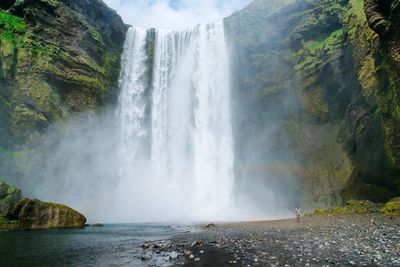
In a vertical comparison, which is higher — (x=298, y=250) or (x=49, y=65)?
(x=49, y=65)

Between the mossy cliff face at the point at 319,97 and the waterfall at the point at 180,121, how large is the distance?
113 inches

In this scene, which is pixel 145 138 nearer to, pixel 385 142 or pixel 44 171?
pixel 44 171

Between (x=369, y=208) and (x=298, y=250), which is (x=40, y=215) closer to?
(x=298, y=250)

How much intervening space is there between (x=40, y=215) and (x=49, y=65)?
2177 cm

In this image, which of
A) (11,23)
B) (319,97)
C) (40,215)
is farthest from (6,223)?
(319,97)

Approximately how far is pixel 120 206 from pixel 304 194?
22.3m

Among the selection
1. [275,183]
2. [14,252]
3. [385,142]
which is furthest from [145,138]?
[14,252]

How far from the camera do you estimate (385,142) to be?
26297mm

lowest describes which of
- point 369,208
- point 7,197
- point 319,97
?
point 369,208

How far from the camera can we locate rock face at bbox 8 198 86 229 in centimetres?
2559

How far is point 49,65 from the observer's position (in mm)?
41375

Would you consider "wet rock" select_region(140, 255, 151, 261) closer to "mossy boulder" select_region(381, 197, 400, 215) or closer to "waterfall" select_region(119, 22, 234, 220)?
"mossy boulder" select_region(381, 197, 400, 215)

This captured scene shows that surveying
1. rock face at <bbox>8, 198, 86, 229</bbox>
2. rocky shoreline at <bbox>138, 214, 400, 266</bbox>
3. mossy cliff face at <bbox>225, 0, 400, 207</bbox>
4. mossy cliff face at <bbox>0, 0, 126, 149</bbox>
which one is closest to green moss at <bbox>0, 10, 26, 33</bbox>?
mossy cliff face at <bbox>0, 0, 126, 149</bbox>

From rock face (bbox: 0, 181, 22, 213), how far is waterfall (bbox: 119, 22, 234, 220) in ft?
59.6
